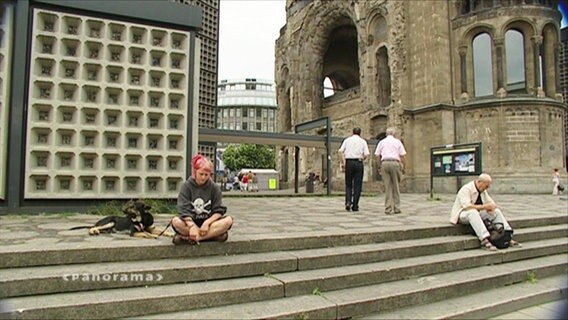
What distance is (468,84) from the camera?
23.1 m

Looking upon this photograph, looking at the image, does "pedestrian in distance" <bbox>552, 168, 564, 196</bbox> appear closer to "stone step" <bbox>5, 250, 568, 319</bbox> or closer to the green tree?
"stone step" <bbox>5, 250, 568, 319</bbox>

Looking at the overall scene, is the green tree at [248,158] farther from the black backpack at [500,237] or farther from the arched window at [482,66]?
the black backpack at [500,237]

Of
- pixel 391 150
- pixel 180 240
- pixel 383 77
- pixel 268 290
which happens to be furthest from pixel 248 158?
pixel 268 290

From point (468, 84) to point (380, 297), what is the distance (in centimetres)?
2241

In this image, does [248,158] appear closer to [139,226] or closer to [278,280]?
[139,226]

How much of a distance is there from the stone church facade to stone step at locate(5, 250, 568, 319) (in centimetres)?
1762

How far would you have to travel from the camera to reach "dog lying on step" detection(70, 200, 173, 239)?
4.86 metres

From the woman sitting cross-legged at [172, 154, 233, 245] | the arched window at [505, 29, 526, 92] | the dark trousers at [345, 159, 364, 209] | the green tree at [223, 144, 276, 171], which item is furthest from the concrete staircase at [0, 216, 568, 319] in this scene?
the green tree at [223, 144, 276, 171]

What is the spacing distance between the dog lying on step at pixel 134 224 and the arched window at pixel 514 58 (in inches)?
907

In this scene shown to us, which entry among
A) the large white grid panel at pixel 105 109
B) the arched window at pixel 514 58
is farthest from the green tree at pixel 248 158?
the large white grid panel at pixel 105 109

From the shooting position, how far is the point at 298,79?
37.0m

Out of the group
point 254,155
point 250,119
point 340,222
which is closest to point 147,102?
point 340,222

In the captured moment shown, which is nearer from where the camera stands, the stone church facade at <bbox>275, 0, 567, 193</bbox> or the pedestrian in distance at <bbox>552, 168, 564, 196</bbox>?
the pedestrian in distance at <bbox>552, 168, 564, 196</bbox>

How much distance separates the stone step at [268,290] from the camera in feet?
10.6
